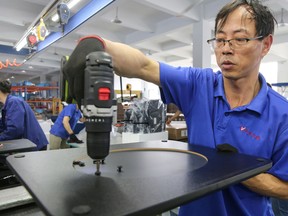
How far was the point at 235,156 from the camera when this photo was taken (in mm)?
646

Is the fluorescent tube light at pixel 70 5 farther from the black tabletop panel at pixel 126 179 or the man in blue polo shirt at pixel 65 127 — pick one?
the black tabletop panel at pixel 126 179

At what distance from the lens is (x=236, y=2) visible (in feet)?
2.67

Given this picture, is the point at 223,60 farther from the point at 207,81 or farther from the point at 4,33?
the point at 4,33

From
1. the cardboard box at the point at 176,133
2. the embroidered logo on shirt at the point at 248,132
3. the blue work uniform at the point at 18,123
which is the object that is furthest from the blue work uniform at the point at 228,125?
the blue work uniform at the point at 18,123

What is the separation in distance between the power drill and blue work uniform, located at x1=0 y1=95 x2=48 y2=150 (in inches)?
89.5

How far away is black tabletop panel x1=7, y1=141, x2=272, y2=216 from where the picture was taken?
36cm

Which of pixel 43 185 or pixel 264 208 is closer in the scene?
pixel 43 185

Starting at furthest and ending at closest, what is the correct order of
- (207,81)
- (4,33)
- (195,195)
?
(4,33) < (207,81) < (195,195)

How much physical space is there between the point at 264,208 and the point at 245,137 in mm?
239

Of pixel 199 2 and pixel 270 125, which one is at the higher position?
pixel 199 2

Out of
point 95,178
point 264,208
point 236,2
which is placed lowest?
point 264,208

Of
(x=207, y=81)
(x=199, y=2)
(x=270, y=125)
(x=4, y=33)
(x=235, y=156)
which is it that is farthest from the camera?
(x=4, y=33)

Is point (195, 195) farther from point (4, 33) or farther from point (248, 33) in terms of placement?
point (4, 33)

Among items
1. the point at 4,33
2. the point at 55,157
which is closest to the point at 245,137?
the point at 55,157
